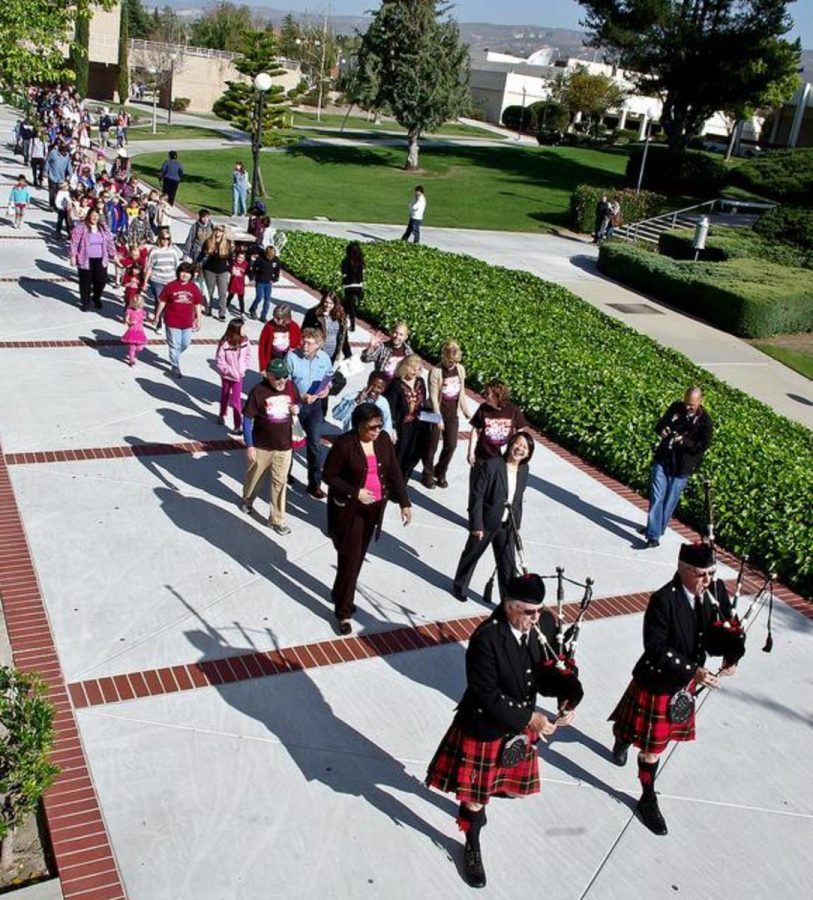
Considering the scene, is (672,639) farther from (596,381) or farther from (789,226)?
(789,226)

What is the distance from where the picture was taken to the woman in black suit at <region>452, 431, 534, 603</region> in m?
7.43

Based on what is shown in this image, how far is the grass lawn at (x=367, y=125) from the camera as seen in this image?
63.4 m

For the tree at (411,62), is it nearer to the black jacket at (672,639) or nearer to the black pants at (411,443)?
the black pants at (411,443)

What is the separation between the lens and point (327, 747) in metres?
5.93

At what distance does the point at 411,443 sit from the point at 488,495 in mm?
2100

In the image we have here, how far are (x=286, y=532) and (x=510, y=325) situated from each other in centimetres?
758

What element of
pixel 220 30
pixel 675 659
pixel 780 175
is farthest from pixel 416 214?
pixel 220 30

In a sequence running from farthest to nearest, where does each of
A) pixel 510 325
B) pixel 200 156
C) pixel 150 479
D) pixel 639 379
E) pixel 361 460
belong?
pixel 200 156
pixel 510 325
pixel 639 379
pixel 150 479
pixel 361 460

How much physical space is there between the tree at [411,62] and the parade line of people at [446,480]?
23.8m

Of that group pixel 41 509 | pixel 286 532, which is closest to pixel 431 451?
pixel 286 532

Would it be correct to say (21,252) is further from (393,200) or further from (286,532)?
(393,200)

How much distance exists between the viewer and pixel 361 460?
6.84m

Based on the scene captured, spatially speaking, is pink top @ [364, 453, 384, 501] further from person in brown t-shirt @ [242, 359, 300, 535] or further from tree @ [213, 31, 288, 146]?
tree @ [213, 31, 288, 146]

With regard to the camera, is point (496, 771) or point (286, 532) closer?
point (496, 771)
